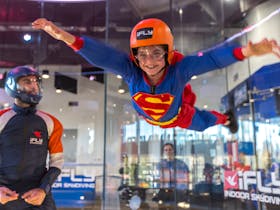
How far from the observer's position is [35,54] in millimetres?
6676

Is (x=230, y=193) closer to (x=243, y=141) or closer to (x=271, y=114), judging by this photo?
(x=243, y=141)

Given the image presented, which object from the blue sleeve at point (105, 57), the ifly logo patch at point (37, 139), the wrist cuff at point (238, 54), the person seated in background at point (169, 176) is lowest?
the person seated in background at point (169, 176)

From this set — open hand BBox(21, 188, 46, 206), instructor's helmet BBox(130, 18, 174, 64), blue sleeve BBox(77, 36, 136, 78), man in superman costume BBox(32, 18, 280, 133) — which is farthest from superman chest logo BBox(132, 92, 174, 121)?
open hand BBox(21, 188, 46, 206)

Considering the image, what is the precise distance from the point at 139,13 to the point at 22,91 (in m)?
2.51

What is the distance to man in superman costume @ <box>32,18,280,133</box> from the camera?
5.63 ft

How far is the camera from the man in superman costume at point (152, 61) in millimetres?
1717

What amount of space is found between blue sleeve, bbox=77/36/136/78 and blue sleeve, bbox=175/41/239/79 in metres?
0.32

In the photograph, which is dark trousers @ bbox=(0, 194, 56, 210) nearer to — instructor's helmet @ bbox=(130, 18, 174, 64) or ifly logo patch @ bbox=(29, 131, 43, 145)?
ifly logo patch @ bbox=(29, 131, 43, 145)

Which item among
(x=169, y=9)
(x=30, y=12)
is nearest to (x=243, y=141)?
(x=169, y=9)

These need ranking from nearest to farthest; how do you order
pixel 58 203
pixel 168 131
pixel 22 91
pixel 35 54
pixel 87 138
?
pixel 22 91
pixel 168 131
pixel 58 203
pixel 35 54
pixel 87 138

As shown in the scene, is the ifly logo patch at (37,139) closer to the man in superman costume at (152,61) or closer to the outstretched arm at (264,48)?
the man in superman costume at (152,61)

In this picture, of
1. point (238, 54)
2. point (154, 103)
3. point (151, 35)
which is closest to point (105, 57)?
point (151, 35)

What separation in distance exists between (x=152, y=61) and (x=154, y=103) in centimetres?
32

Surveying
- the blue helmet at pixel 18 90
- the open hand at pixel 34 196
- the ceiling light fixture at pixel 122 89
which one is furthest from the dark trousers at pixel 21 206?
the ceiling light fixture at pixel 122 89
